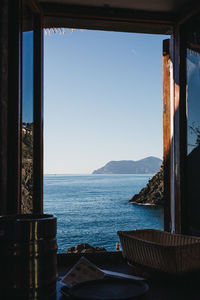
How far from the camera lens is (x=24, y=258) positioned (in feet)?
2.62

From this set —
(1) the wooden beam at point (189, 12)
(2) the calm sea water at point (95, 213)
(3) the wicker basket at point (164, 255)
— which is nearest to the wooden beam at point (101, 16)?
(1) the wooden beam at point (189, 12)

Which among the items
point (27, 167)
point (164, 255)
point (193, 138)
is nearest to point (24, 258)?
point (164, 255)

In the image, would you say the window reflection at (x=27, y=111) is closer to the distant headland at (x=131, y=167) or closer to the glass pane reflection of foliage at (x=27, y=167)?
the glass pane reflection of foliage at (x=27, y=167)

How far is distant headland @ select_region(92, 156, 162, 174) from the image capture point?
5653cm

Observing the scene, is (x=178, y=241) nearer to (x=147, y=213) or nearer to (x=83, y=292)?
(x=83, y=292)

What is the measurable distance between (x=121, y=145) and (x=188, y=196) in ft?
154

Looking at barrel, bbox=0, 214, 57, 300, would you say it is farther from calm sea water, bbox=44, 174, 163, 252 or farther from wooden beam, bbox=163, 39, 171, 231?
calm sea water, bbox=44, 174, 163, 252

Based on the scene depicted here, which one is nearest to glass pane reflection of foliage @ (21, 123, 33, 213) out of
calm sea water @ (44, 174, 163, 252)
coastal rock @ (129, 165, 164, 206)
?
calm sea water @ (44, 174, 163, 252)

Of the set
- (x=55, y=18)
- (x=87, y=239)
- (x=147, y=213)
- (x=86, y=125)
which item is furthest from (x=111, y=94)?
(x=55, y=18)

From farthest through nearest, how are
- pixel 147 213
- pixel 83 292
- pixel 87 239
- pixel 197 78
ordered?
pixel 147 213, pixel 87 239, pixel 197 78, pixel 83 292

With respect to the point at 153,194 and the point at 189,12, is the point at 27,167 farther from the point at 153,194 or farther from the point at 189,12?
the point at 153,194

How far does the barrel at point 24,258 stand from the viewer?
0.80 m

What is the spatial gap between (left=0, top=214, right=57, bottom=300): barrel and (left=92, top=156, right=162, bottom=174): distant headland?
55.0m

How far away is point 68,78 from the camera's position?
46.4 meters
